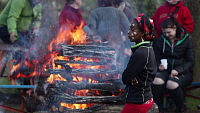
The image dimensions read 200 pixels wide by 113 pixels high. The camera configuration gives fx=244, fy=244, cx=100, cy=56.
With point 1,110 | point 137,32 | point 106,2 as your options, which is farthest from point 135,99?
point 106,2

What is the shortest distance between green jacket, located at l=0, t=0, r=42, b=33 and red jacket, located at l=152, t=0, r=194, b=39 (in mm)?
2764

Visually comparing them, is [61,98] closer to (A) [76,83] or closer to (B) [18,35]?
(A) [76,83]

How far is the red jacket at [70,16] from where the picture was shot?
602 centimetres

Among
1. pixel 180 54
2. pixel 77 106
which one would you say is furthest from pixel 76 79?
pixel 180 54

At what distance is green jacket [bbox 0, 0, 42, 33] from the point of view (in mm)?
5234

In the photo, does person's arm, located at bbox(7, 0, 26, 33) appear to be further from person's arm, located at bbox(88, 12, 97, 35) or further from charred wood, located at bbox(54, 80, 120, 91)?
charred wood, located at bbox(54, 80, 120, 91)

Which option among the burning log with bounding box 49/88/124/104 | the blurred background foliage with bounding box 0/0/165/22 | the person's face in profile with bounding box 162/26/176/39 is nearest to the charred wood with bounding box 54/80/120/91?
the burning log with bounding box 49/88/124/104


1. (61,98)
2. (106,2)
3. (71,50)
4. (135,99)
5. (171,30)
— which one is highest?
(106,2)

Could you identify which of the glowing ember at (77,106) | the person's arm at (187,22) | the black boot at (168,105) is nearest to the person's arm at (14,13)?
the glowing ember at (77,106)

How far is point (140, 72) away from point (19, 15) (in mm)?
3600

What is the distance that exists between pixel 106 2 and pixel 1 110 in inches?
139

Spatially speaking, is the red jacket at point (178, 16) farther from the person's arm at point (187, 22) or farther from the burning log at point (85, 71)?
the burning log at point (85, 71)

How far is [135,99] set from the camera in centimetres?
271

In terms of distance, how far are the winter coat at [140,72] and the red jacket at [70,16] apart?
3.53 meters
